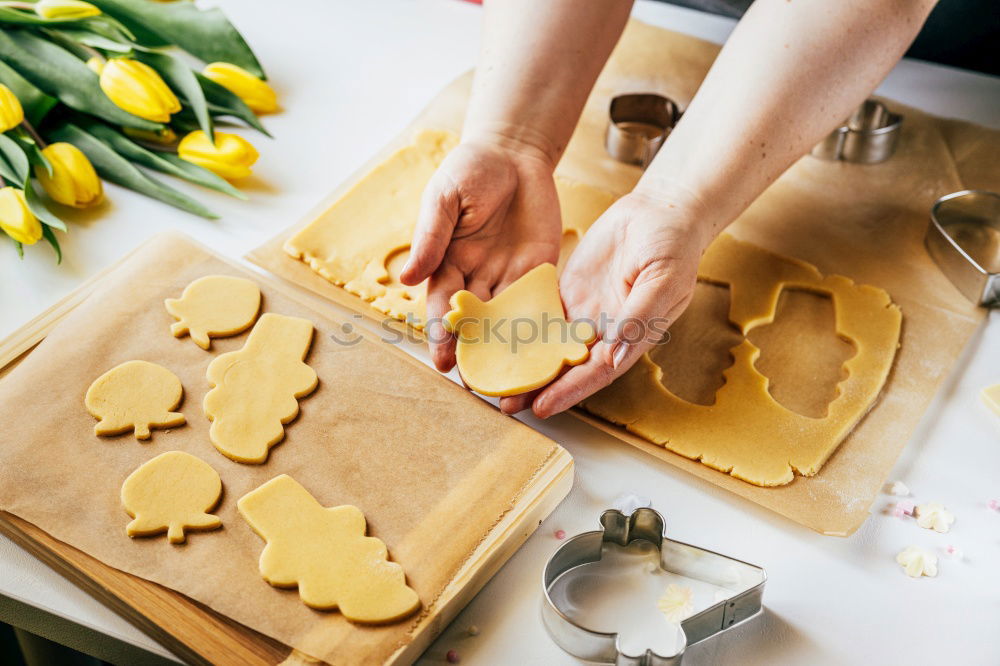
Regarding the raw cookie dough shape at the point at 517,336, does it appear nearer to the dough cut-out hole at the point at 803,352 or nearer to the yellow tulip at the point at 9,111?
the dough cut-out hole at the point at 803,352

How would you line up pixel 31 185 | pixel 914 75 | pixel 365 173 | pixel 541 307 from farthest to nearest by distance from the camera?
pixel 914 75 → pixel 365 173 → pixel 31 185 → pixel 541 307

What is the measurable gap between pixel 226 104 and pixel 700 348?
91 cm

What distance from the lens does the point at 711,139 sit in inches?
48.2

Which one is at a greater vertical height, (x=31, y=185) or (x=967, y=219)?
(x=967, y=219)

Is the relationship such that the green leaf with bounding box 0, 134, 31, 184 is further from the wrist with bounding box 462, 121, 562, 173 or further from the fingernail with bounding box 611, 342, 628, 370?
the fingernail with bounding box 611, 342, 628, 370

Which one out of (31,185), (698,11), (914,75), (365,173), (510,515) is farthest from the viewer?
(698,11)

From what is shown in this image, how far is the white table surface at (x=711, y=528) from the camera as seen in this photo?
906mm

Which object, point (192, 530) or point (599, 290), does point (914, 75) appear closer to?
point (599, 290)

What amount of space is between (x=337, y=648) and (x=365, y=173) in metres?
0.86

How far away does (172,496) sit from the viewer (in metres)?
0.96

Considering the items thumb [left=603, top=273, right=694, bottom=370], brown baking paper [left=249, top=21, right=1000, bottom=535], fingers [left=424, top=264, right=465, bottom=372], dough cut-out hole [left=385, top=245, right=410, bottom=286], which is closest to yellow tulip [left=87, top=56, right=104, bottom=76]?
brown baking paper [left=249, top=21, right=1000, bottom=535]

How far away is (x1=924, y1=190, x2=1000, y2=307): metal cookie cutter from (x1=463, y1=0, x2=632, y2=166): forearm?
1.89 feet

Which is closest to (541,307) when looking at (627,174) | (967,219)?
(627,174)

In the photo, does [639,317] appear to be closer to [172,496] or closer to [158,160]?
[172,496]
